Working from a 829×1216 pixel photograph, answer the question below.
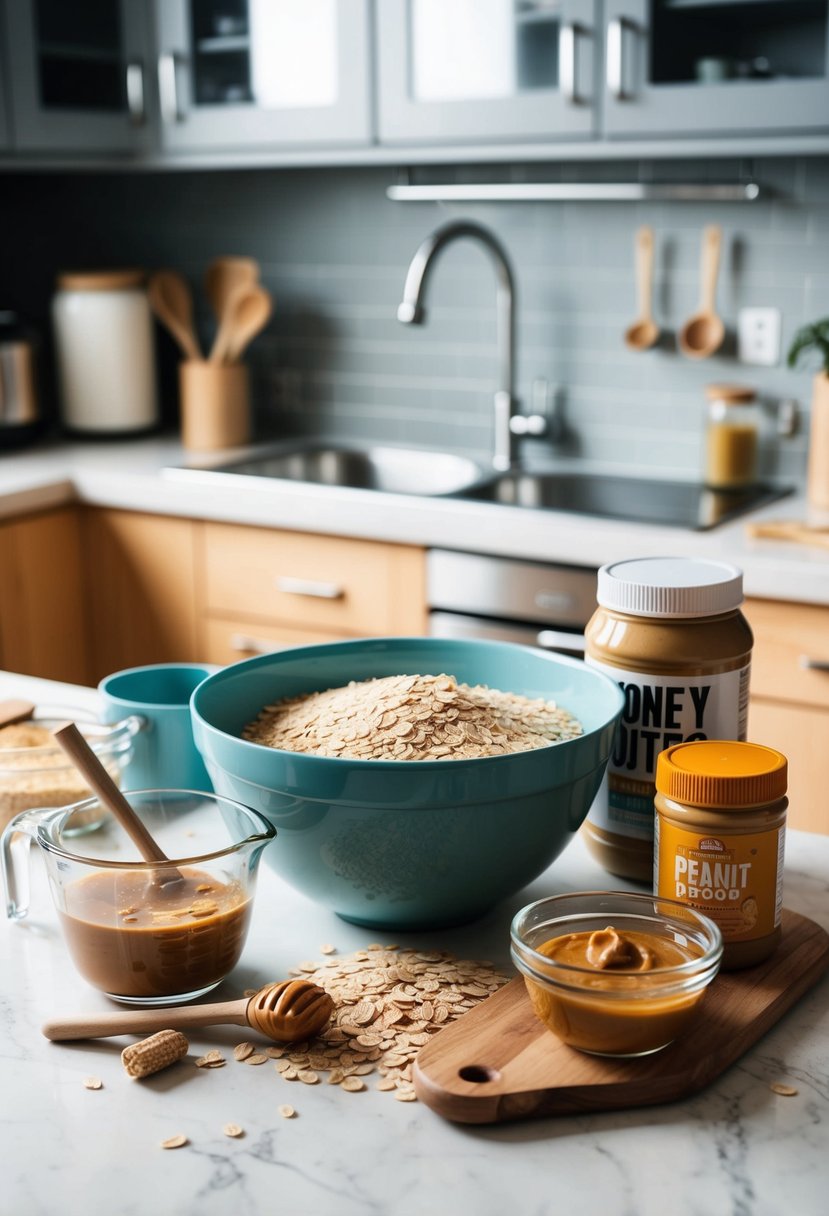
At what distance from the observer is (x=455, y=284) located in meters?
3.13

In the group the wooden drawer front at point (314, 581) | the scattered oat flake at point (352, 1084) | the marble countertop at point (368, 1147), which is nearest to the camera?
the marble countertop at point (368, 1147)

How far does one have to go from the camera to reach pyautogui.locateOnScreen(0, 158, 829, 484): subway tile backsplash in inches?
109

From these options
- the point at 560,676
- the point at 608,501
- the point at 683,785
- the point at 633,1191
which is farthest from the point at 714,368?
the point at 633,1191

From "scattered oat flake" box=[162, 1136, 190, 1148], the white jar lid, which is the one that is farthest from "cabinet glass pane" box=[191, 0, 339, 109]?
"scattered oat flake" box=[162, 1136, 190, 1148]

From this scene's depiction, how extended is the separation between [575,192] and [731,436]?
1.99ft

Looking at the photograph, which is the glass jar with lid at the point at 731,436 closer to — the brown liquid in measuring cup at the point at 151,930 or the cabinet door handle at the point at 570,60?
the cabinet door handle at the point at 570,60

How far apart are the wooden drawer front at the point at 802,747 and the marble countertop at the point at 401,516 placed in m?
0.19

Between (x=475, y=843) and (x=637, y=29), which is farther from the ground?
(x=637, y=29)

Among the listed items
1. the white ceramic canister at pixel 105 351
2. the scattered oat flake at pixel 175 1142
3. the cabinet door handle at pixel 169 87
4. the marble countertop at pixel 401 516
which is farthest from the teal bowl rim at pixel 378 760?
the white ceramic canister at pixel 105 351

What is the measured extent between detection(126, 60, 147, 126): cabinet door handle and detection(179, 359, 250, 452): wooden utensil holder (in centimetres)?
55

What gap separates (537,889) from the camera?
44.9 inches

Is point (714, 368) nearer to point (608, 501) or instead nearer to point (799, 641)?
point (608, 501)

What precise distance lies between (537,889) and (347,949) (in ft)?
0.59

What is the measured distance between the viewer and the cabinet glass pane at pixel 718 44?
2400 mm
